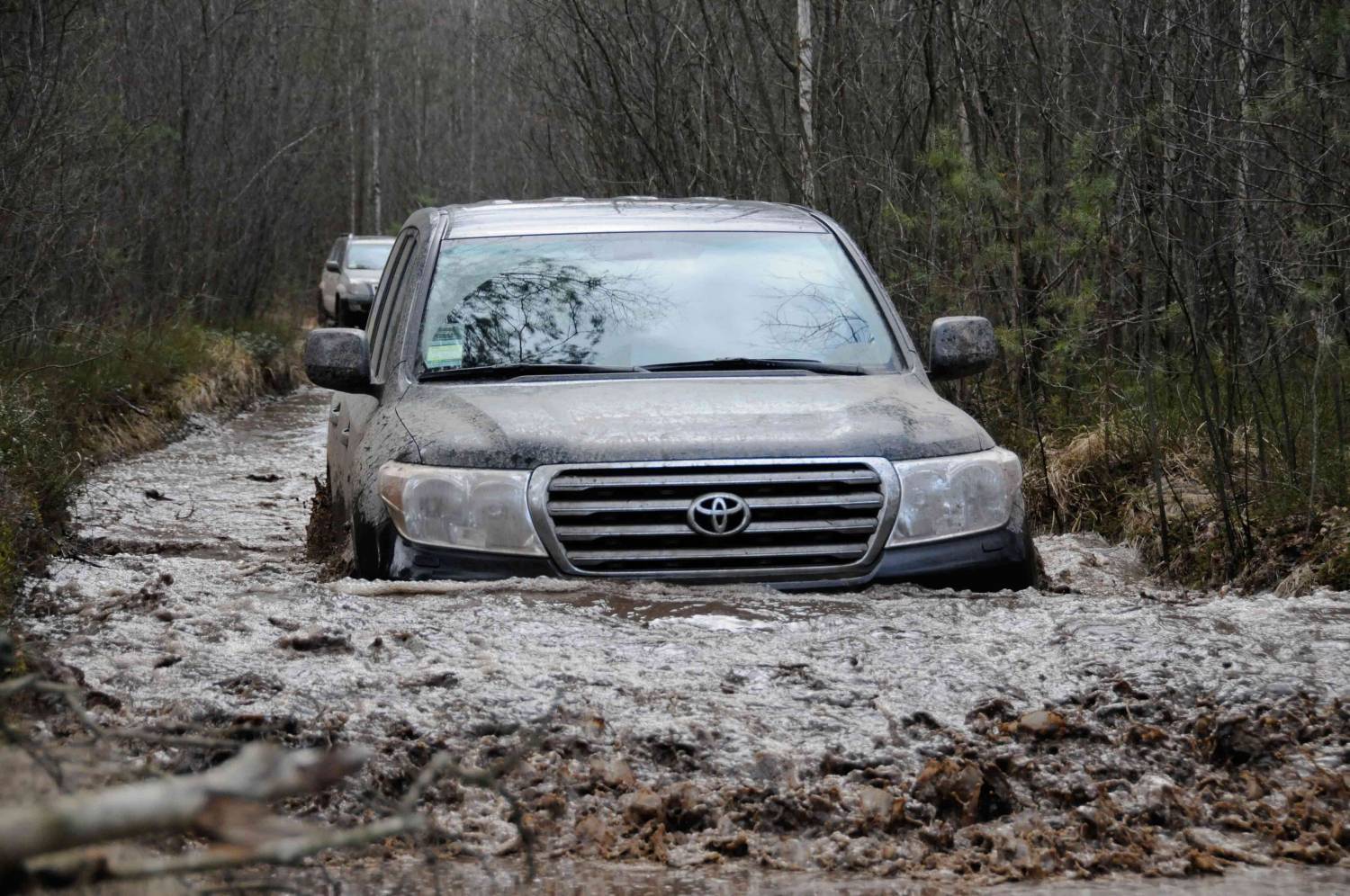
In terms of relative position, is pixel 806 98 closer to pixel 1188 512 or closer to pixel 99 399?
pixel 99 399

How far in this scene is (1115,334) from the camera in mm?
10781

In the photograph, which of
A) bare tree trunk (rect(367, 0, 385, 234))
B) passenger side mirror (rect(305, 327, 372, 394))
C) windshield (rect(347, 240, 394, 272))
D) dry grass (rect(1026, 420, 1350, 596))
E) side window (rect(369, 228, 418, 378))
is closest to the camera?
passenger side mirror (rect(305, 327, 372, 394))

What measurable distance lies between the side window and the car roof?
31 cm

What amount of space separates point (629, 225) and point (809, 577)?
1.90 meters

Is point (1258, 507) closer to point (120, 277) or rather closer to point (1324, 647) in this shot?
point (1324, 647)

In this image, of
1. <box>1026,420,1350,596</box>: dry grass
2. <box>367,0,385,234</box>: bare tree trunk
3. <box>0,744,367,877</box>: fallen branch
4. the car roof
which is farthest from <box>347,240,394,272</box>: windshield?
<box>0,744,367,877</box>: fallen branch

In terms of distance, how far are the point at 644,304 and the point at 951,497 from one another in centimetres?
144

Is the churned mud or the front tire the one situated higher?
the front tire

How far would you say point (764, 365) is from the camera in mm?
5570

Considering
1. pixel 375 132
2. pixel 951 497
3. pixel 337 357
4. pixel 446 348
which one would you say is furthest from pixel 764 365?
pixel 375 132

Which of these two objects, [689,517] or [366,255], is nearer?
[689,517]

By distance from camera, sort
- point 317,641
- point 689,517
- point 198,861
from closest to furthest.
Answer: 1. point 198,861
2. point 317,641
3. point 689,517

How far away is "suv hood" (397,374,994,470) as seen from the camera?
4766 mm

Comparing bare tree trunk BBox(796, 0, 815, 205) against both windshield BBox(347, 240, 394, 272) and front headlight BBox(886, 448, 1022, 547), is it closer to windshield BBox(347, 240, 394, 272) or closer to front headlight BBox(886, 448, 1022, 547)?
front headlight BBox(886, 448, 1022, 547)
